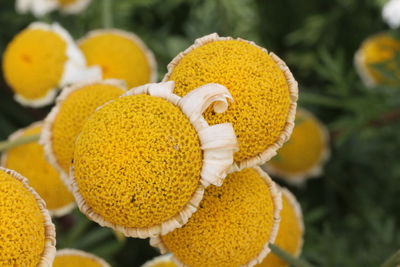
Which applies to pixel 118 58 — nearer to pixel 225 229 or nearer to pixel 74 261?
pixel 74 261

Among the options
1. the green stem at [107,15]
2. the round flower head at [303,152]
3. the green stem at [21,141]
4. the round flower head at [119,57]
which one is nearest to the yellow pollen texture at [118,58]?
the round flower head at [119,57]

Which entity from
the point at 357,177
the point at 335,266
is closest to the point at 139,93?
the point at 335,266

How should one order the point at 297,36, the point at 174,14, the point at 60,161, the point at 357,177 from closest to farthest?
the point at 60,161 → the point at 357,177 → the point at 297,36 → the point at 174,14

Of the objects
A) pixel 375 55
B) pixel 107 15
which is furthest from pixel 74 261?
pixel 375 55

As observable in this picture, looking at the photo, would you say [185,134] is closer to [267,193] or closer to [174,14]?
[267,193]

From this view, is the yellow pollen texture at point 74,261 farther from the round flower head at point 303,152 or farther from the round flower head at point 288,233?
the round flower head at point 303,152

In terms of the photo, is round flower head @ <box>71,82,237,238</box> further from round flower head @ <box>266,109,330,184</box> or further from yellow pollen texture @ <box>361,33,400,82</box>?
yellow pollen texture @ <box>361,33,400,82</box>

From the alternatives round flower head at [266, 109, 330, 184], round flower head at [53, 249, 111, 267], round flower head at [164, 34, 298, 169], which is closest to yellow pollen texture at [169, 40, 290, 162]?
round flower head at [164, 34, 298, 169]
